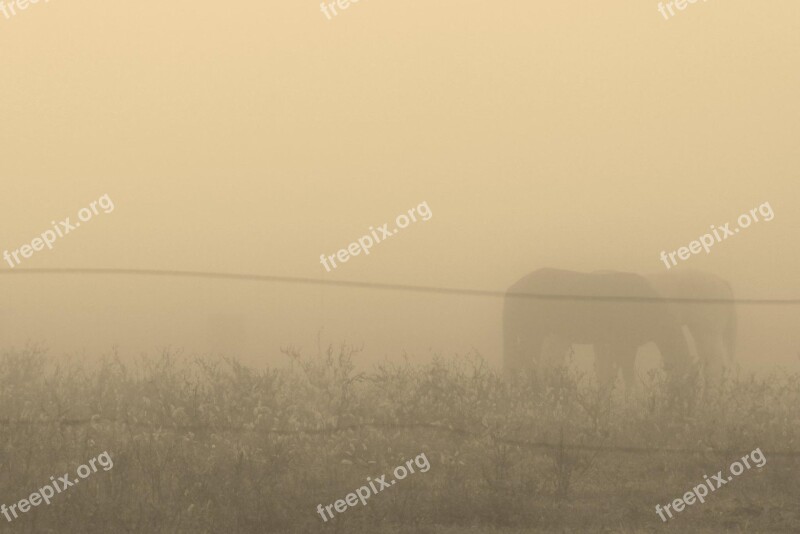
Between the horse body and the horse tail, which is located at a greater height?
the horse body

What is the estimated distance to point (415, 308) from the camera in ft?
12.5

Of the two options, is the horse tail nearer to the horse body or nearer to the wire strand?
the horse body

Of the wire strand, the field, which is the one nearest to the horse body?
the wire strand

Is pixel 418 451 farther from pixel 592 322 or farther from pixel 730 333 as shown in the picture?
pixel 730 333

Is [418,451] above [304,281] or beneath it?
beneath

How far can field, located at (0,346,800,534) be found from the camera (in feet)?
12.3

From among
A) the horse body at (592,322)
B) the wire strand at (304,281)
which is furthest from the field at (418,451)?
the wire strand at (304,281)

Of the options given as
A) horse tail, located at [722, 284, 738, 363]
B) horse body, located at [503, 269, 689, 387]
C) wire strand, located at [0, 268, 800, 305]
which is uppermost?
wire strand, located at [0, 268, 800, 305]

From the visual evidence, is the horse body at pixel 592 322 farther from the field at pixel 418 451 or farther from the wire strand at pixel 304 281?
the field at pixel 418 451

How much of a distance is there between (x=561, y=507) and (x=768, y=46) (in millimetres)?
2113

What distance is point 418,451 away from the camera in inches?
150

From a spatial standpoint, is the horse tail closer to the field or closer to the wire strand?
the field

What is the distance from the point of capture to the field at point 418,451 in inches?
148

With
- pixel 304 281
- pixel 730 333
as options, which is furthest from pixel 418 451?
pixel 730 333
